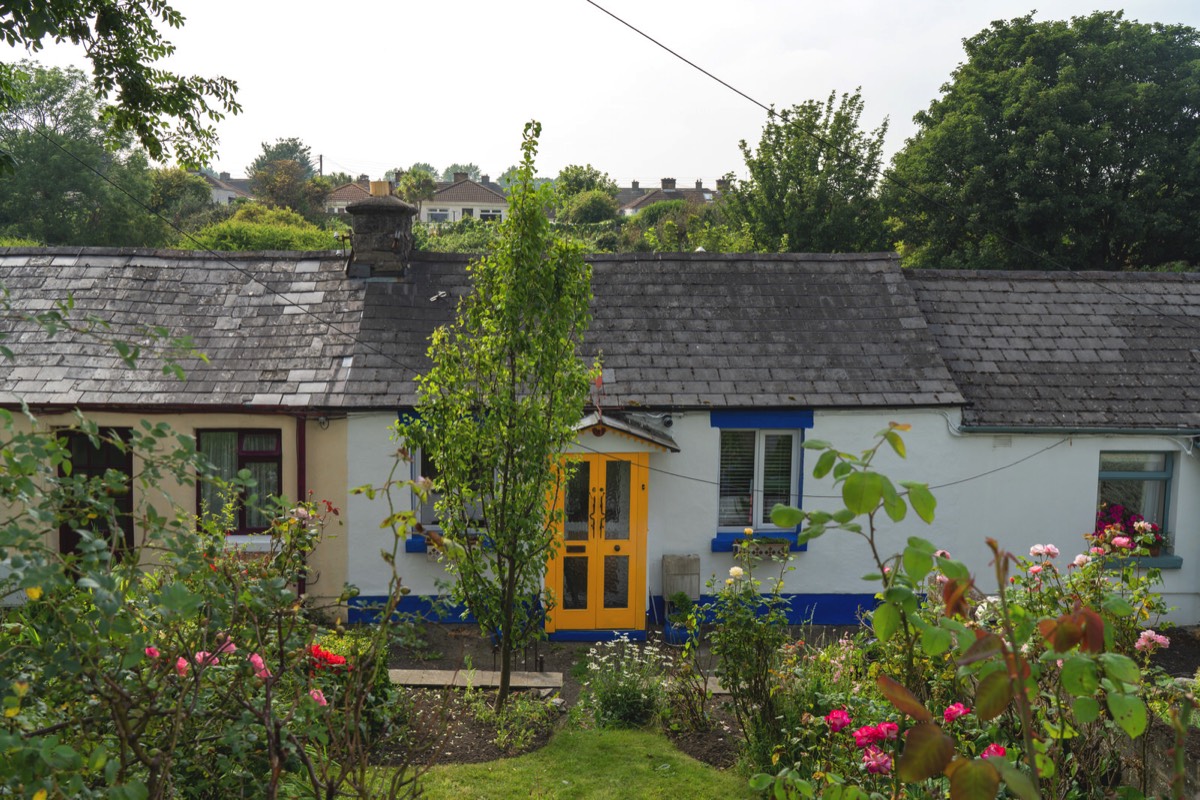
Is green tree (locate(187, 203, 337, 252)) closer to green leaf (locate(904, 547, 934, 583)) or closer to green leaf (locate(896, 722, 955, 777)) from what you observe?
green leaf (locate(904, 547, 934, 583))

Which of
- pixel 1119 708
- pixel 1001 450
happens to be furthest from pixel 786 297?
pixel 1119 708

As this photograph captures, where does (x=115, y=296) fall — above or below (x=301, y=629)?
above

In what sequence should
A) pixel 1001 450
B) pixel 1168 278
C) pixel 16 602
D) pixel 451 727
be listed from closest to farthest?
pixel 451 727, pixel 16 602, pixel 1001 450, pixel 1168 278

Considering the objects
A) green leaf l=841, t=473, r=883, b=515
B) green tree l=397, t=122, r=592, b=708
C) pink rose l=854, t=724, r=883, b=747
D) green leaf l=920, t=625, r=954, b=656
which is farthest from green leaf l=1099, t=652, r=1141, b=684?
green tree l=397, t=122, r=592, b=708

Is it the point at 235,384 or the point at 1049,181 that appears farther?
the point at 1049,181

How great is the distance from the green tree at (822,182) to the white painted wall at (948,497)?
19169 mm

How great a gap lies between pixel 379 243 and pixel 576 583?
216 inches

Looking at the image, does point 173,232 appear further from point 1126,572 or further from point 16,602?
point 1126,572

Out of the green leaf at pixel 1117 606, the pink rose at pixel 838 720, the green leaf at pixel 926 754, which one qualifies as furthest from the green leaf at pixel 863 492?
the pink rose at pixel 838 720

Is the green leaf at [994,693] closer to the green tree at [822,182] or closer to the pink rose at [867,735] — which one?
the pink rose at [867,735]

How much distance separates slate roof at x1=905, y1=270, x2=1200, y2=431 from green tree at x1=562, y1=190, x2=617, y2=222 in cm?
5469

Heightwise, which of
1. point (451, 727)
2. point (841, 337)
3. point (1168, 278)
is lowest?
point (451, 727)

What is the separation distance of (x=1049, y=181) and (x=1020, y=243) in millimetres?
2003

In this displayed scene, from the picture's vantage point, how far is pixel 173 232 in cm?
5609
